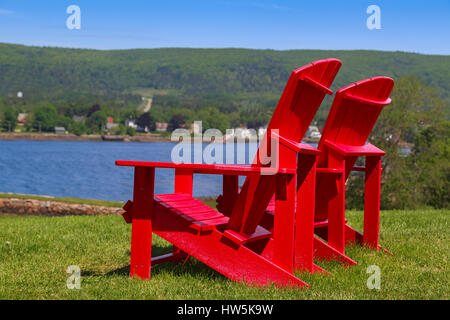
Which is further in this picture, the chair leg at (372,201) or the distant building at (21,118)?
the distant building at (21,118)

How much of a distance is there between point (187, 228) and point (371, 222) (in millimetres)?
2545

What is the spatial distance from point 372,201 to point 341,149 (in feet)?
3.24

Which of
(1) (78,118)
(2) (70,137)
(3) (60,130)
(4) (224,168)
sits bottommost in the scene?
(2) (70,137)

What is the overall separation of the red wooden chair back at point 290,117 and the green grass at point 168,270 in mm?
622

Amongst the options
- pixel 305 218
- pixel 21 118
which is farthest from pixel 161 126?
pixel 305 218

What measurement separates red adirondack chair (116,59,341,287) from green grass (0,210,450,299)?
22 centimetres

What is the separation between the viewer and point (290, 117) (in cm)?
405

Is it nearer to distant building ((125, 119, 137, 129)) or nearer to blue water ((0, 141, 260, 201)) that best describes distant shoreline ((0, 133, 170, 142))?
distant building ((125, 119, 137, 129))

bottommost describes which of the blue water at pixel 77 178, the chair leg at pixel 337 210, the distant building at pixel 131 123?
the blue water at pixel 77 178

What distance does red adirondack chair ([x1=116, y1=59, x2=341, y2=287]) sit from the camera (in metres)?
4.05

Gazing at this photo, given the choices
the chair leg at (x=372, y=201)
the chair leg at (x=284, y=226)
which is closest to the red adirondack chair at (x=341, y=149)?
the chair leg at (x=372, y=201)

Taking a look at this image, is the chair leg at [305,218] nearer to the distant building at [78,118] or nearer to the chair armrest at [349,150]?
the chair armrest at [349,150]

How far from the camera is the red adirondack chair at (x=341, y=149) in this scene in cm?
526

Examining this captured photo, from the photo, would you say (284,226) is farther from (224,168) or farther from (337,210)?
(337,210)
